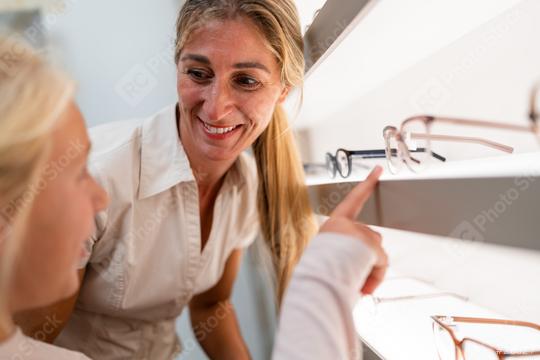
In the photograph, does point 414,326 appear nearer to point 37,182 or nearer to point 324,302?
point 324,302

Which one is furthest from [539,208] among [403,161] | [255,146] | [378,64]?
[255,146]

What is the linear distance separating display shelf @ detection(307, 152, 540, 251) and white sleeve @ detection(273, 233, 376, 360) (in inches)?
2.6

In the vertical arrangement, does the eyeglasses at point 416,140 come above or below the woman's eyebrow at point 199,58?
below

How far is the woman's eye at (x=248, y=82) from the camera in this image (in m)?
0.55

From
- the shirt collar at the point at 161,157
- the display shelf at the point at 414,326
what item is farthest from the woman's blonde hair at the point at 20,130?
the display shelf at the point at 414,326

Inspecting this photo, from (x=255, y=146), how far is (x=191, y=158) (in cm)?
15

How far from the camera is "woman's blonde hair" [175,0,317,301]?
567 millimetres

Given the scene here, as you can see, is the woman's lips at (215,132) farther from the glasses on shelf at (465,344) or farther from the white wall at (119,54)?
the white wall at (119,54)

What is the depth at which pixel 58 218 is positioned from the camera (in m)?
0.38

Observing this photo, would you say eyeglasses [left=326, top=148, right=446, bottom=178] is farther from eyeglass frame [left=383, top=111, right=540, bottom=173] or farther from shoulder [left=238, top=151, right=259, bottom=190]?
shoulder [left=238, top=151, right=259, bottom=190]

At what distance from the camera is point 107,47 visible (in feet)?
4.09

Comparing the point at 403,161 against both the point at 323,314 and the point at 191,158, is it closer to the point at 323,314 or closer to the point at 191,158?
the point at 323,314

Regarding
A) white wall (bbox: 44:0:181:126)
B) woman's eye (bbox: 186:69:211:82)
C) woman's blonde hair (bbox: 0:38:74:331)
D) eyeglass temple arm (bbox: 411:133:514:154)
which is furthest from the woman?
white wall (bbox: 44:0:181:126)

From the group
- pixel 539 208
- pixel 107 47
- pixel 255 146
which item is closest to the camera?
pixel 539 208
